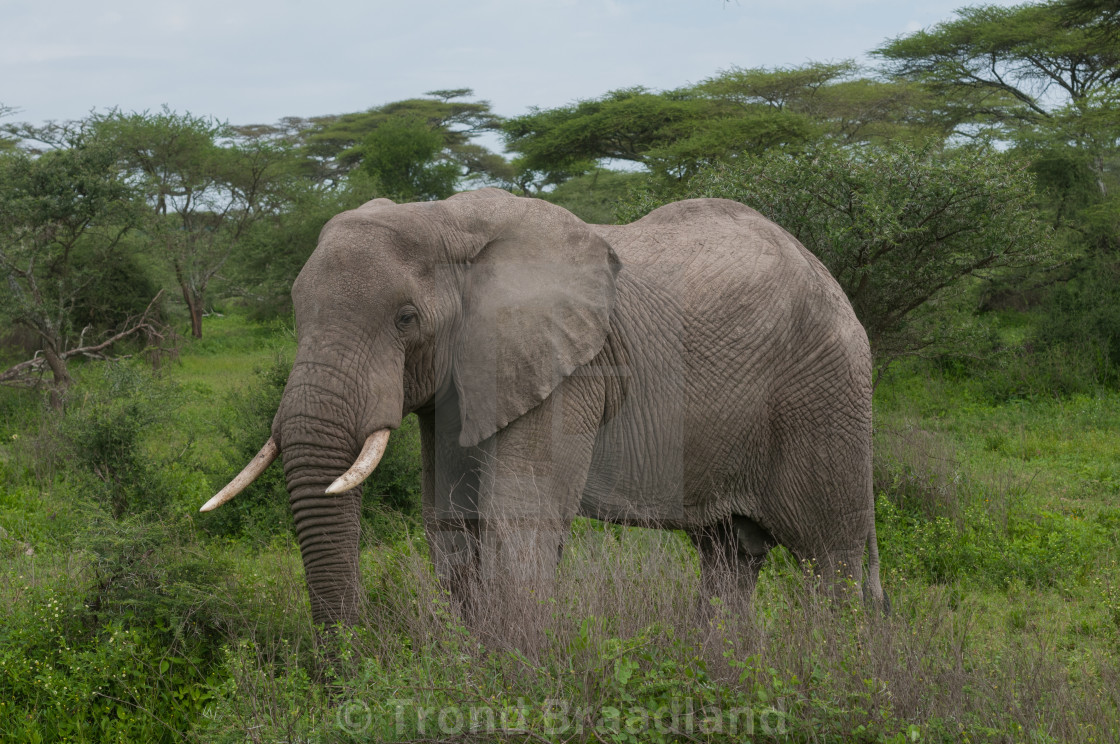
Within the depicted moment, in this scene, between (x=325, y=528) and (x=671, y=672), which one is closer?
(x=671, y=672)

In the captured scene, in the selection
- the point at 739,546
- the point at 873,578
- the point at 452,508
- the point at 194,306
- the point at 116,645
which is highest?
the point at 452,508

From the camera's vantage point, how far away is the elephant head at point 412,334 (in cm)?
347

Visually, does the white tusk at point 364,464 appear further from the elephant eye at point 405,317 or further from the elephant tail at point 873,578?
the elephant tail at point 873,578

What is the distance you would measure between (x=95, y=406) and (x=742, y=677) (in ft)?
15.9

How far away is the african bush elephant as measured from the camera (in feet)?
11.5

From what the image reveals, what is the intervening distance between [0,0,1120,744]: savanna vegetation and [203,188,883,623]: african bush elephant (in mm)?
276

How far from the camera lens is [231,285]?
76.6 ft

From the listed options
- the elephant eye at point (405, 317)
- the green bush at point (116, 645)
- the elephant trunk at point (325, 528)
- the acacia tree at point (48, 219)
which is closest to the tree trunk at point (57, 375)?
the acacia tree at point (48, 219)

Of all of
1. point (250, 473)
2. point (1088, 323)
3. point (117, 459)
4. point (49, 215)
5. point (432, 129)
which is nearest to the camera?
point (250, 473)

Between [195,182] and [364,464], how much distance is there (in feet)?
71.3

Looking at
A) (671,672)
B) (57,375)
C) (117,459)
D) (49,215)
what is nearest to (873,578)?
(671,672)

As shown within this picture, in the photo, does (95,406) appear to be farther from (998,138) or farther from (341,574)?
(998,138)

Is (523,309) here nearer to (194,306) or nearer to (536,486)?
(536,486)

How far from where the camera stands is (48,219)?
1222 centimetres
